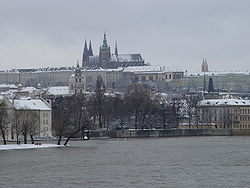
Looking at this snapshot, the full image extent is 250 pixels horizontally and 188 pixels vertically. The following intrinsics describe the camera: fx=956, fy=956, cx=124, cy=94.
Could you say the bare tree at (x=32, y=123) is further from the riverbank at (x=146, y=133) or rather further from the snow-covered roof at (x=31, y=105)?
the riverbank at (x=146, y=133)

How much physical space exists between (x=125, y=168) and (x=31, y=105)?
1790 inches

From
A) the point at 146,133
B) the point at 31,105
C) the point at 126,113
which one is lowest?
the point at 146,133

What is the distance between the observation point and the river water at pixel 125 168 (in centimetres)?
3966

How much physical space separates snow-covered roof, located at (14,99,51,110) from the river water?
26500 mm

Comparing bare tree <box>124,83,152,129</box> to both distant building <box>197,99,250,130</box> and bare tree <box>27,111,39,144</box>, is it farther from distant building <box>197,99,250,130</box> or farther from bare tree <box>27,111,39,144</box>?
bare tree <box>27,111,39,144</box>

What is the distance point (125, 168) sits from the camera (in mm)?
46562

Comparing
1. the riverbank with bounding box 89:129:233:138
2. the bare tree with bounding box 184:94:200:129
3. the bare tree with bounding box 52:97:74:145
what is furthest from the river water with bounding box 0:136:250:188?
the bare tree with bounding box 184:94:200:129

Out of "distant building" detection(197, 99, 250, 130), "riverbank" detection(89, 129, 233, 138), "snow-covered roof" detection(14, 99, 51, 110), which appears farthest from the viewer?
"distant building" detection(197, 99, 250, 130)

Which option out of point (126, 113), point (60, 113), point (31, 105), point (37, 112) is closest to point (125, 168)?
point (37, 112)

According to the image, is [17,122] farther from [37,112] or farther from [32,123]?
[37,112]

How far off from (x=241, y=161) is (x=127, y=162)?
6.06m

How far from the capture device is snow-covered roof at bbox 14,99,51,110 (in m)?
89.1

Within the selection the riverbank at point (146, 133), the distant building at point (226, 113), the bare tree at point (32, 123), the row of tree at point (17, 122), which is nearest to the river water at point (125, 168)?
the row of tree at point (17, 122)

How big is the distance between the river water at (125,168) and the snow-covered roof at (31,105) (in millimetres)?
26500
